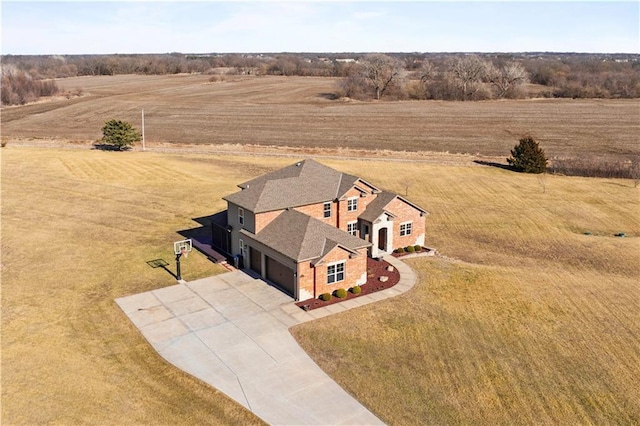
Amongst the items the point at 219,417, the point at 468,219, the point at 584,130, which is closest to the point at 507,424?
the point at 219,417

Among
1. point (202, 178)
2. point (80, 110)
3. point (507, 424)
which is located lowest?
point (507, 424)

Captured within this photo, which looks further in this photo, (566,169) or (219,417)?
(566,169)

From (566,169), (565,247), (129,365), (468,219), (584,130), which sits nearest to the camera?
(129,365)

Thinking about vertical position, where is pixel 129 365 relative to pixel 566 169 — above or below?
below

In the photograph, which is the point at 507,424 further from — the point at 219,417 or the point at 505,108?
the point at 505,108

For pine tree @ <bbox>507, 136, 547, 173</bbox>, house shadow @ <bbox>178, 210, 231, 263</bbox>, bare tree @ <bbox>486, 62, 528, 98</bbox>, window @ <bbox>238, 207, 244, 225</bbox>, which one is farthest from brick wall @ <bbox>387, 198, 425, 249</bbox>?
bare tree @ <bbox>486, 62, 528, 98</bbox>

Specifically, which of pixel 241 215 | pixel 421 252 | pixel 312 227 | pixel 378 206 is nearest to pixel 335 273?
pixel 312 227
